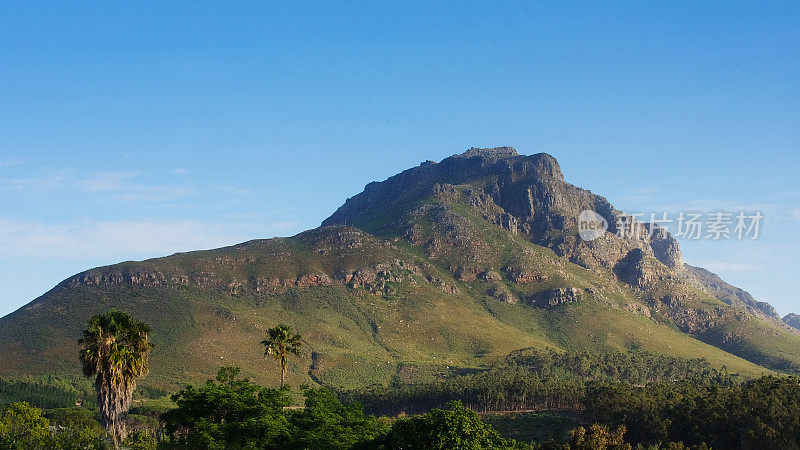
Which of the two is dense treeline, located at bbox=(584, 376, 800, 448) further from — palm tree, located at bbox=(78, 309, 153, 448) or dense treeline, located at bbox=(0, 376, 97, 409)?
dense treeline, located at bbox=(0, 376, 97, 409)

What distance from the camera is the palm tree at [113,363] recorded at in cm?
4678

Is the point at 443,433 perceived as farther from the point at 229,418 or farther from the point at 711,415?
the point at 711,415

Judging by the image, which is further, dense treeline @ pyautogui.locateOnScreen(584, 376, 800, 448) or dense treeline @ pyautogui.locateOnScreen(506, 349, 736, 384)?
dense treeline @ pyautogui.locateOnScreen(506, 349, 736, 384)

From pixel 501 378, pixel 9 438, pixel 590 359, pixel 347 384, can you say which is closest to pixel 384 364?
pixel 347 384

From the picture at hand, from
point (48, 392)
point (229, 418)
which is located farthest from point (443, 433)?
point (48, 392)

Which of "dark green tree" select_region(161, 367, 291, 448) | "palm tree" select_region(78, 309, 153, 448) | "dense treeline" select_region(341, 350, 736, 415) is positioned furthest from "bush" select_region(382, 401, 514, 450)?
"dense treeline" select_region(341, 350, 736, 415)

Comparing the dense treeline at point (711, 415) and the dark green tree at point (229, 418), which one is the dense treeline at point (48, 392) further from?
the dense treeline at point (711, 415)

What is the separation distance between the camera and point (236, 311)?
19325 cm

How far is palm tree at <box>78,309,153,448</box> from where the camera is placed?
4678 cm

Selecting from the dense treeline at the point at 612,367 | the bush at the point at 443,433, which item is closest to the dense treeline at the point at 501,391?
the dense treeline at the point at 612,367

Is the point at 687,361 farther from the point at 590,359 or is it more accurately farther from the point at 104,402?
the point at 104,402

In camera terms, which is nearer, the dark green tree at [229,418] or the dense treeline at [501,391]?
the dark green tree at [229,418]

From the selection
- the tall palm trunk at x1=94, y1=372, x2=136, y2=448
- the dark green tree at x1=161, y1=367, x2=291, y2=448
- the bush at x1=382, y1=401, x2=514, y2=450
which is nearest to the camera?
the bush at x1=382, y1=401, x2=514, y2=450

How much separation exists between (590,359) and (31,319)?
148656 mm
